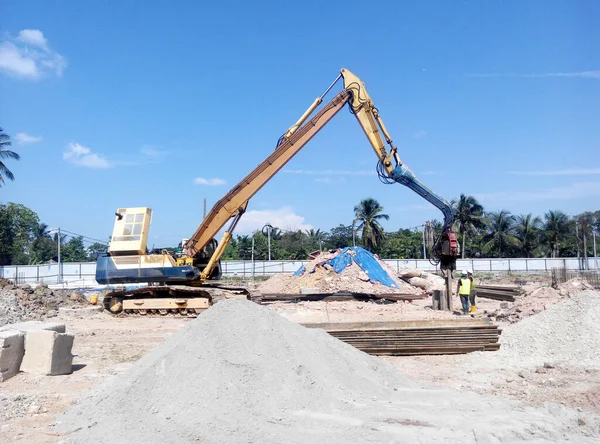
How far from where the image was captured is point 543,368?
27.1 ft

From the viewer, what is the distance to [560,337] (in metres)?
9.44

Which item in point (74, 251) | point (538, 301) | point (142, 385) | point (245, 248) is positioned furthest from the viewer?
point (74, 251)

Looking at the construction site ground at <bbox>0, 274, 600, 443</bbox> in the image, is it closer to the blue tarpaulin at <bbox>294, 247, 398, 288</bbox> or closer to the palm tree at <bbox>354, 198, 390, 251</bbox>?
the blue tarpaulin at <bbox>294, 247, 398, 288</bbox>

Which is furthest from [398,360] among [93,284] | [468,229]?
[468,229]

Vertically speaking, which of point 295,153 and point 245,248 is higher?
point 295,153

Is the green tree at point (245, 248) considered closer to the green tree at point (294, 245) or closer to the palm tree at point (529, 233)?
the green tree at point (294, 245)

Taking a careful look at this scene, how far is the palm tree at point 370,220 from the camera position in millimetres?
50125

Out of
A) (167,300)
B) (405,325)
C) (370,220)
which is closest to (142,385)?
(405,325)

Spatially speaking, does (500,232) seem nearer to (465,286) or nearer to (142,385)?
(465,286)

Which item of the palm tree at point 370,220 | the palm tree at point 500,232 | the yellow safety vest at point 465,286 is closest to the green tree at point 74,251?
the palm tree at point 370,220

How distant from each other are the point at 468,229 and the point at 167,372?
170 feet

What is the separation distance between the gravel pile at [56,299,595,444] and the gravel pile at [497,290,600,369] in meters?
2.96

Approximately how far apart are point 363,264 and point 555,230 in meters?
40.0

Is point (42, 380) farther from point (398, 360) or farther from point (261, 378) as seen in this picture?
point (398, 360)
